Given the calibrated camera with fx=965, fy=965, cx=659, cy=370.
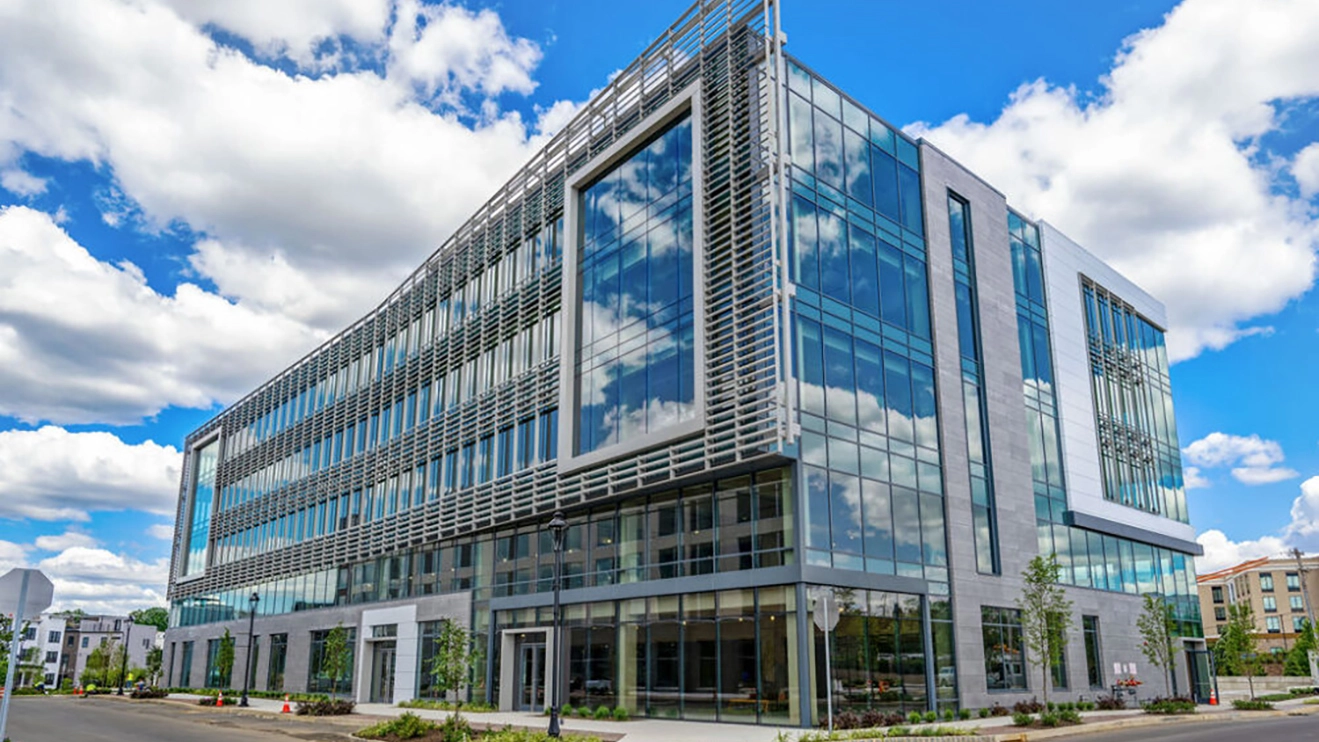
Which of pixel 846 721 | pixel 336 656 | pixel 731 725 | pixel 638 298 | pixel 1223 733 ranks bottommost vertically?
pixel 1223 733

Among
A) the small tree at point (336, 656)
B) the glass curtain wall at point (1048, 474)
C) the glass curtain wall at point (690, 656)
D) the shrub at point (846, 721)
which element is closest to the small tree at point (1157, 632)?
the glass curtain wall at point (1048, 474)

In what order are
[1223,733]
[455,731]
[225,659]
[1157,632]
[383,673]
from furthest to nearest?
[225,659]
[383,673]
[1157,632]
[1223,733]
[455,731]

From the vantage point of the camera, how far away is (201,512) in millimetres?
72000

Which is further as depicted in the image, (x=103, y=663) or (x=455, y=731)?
(x=103, y=663)

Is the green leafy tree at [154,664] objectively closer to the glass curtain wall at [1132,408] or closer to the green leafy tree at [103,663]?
the green leafy tree at [103,663]

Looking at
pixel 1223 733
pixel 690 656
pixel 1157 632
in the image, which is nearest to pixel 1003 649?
pixel 1223 733

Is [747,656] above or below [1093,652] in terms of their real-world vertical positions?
above

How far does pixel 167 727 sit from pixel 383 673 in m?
13.3

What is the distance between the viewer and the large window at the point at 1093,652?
3753 cm

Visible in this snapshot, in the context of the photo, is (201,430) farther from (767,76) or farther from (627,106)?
(767,76)

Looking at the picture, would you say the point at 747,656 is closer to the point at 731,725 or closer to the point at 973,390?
the point at 731,725

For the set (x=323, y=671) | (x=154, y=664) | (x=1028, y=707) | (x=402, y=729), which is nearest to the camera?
(x=402, y=729)

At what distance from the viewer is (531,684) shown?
35.1 metres

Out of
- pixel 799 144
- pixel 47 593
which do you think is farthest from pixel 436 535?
pixel 47 593
